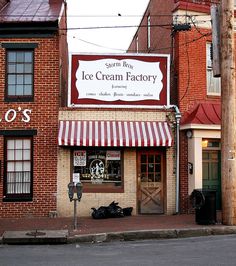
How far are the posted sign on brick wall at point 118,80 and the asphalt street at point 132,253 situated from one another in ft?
21.7

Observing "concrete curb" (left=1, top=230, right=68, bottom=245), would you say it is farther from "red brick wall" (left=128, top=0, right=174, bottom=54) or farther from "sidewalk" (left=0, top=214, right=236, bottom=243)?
"red brick wall" (left=128, top=0, right=174, bottom=54)

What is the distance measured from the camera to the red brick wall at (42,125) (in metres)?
17.0

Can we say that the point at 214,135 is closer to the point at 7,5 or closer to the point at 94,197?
the point at 94,197

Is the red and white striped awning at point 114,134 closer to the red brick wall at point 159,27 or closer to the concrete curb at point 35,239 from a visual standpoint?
the red brick wall at point 159,27

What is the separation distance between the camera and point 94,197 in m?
17.4

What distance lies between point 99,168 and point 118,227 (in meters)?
4.00

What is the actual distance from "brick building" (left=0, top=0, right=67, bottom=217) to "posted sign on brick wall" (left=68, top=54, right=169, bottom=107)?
2.62 feet

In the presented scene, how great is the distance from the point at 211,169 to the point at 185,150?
46.8 inches

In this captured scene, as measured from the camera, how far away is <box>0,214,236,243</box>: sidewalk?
41.4ft

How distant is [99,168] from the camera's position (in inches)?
695

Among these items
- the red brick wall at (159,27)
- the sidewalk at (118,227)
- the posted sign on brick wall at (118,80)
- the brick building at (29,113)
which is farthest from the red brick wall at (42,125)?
the red brick wall at (159,27)

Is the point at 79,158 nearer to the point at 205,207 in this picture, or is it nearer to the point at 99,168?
the point at 99,168

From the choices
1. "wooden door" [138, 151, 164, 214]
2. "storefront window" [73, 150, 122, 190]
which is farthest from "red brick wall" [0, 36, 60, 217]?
"wooden door" [138, 151, 164, 214]

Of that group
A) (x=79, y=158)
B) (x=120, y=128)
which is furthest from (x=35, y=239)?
(x=120, y=128)
